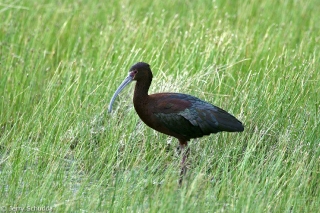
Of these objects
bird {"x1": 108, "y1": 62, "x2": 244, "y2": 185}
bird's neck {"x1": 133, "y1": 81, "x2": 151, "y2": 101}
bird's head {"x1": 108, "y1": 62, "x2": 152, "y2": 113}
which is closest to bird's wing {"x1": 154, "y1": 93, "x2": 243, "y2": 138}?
bird {"x1": 108, "y1": 62, "x2": 244, "y2": 185}

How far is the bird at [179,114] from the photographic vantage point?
560cm

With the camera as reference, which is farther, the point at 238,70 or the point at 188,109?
the point at 238,70

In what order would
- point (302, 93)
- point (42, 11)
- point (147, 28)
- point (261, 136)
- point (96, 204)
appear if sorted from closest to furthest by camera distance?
point (96, 204) → point (261, 136) → point (302, 93) → point (147, 28) → point (42, 11)

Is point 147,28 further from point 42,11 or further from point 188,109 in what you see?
point 188,109

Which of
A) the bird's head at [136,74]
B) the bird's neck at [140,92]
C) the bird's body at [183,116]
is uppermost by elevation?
the bird's head at [136,74]

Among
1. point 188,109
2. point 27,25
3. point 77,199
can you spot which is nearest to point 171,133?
point 188,109

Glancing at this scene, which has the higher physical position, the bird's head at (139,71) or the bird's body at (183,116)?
the bird's head at (139,71)

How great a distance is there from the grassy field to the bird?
236 mm

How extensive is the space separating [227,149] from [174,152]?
0.54 m

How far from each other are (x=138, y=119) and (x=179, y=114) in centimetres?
84

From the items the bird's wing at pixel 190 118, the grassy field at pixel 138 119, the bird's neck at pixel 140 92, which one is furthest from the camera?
the bird's neck at pixel 140 92

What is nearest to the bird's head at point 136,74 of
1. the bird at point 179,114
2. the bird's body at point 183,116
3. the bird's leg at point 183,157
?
the bird at point 179,114

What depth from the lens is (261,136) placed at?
19.8 ft

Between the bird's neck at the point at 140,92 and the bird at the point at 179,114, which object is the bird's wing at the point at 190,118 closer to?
the bird at the point at 179,114
